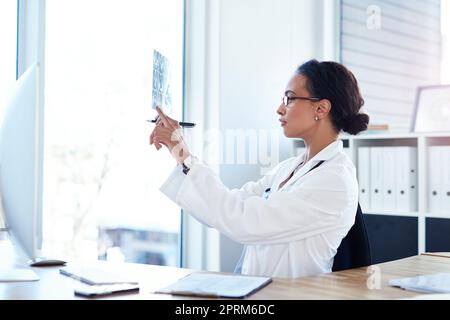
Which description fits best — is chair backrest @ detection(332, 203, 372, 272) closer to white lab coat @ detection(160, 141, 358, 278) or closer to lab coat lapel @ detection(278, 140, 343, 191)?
white lab coat @ detection(160, 141, 358, 278)

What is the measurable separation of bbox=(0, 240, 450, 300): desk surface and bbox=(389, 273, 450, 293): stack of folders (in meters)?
0.03

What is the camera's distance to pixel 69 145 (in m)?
2.46

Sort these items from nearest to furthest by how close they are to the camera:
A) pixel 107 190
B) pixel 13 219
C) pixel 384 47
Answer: pixel 13 219 → pixel 107 190 → pixel 384 47

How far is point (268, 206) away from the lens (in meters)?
1.73

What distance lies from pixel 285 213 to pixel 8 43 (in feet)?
4.55

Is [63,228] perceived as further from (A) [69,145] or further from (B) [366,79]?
(B) [366,79]

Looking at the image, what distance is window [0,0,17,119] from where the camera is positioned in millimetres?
2244

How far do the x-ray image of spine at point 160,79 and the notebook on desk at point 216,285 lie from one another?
2.32 feet

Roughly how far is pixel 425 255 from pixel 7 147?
1.52 metres

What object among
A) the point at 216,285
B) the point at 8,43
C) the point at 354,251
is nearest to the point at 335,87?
the point at 354,251

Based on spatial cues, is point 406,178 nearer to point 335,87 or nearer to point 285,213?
point 335,87

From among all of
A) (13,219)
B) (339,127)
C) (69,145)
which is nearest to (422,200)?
(339,127)

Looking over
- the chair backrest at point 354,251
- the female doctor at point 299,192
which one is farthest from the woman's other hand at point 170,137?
the chair backrest at point 354,251

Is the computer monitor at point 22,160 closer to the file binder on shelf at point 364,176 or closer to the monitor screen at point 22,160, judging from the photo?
the monitor screen at point 22,160
